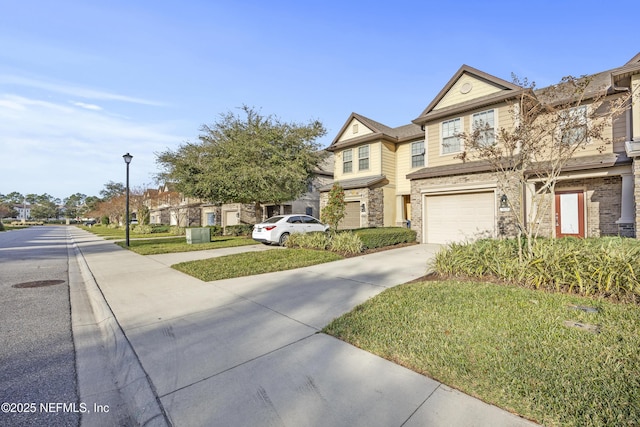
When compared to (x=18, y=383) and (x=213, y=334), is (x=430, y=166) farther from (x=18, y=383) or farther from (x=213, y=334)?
(x=18, y=383)

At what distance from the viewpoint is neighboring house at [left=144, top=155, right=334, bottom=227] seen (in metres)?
24.1

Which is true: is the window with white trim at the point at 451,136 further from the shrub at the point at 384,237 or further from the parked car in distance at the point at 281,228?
Answer: the parked car in distance at the point at 281,228

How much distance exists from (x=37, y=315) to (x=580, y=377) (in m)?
7.64

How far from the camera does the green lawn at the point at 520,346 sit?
229 centimetres

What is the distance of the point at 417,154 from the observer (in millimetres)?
16859

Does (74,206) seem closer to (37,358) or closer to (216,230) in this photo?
(216,230)

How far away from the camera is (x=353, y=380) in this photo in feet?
8.99

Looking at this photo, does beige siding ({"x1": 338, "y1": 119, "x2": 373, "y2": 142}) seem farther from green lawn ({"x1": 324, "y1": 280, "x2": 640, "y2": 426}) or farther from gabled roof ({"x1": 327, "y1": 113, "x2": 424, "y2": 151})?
green lawn ({"x1": 324, "y1": 280, "x2": 640, "y2": 426})

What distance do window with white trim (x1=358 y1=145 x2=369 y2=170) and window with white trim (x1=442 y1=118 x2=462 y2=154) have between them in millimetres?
5129

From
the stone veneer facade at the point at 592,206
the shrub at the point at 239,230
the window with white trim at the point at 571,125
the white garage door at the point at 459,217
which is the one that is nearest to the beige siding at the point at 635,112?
the stone veneer facade at the point at 592,206

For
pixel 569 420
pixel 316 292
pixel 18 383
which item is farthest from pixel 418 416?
pixel 18 383

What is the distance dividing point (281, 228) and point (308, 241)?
6.78 ft

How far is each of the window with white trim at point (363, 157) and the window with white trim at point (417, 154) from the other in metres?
2.69

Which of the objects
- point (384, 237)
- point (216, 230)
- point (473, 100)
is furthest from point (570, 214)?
point (216, 230)
